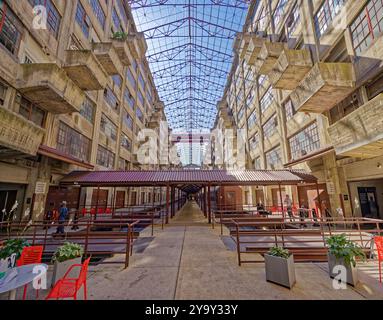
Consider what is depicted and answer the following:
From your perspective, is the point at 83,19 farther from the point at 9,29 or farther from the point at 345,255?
the point at 345,255

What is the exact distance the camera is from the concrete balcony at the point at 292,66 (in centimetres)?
1322

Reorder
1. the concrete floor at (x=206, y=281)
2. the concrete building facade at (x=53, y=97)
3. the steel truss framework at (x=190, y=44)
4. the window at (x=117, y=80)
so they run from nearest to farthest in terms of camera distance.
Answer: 1. the concrete floor at (x=206, y=281)
2. the concrete building facade at (x=53, y=97)
3. the window at (x=117, y=80)
4. the steel truss framework at (x=190, y=44)

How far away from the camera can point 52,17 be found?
42.7 ft

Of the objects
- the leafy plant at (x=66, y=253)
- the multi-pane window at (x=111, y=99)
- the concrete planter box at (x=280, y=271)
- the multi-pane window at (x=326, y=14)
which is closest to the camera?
the concrete planter box at (x=280, y=271)

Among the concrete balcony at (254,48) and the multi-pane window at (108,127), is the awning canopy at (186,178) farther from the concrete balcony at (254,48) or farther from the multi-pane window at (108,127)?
the concrete balcony at (254,48)

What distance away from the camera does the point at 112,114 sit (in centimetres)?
2283

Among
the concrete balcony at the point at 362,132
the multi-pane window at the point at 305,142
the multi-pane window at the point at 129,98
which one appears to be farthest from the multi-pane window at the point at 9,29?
the multi-pane window at the point at 305,142

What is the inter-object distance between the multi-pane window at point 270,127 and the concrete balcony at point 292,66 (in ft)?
21.9

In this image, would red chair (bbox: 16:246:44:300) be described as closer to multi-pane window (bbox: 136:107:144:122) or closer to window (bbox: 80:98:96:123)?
window (bbox: 80:98:96:123)

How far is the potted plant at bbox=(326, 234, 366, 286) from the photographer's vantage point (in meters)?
4.30

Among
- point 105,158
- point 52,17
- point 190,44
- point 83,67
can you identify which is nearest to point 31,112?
point 83,67

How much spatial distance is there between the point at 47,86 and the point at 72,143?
6.38 m

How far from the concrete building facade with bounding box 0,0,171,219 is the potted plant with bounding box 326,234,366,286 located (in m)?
12.3

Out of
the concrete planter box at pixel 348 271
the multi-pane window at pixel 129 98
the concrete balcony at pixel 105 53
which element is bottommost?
the concrete planter box at pixel 348 271
